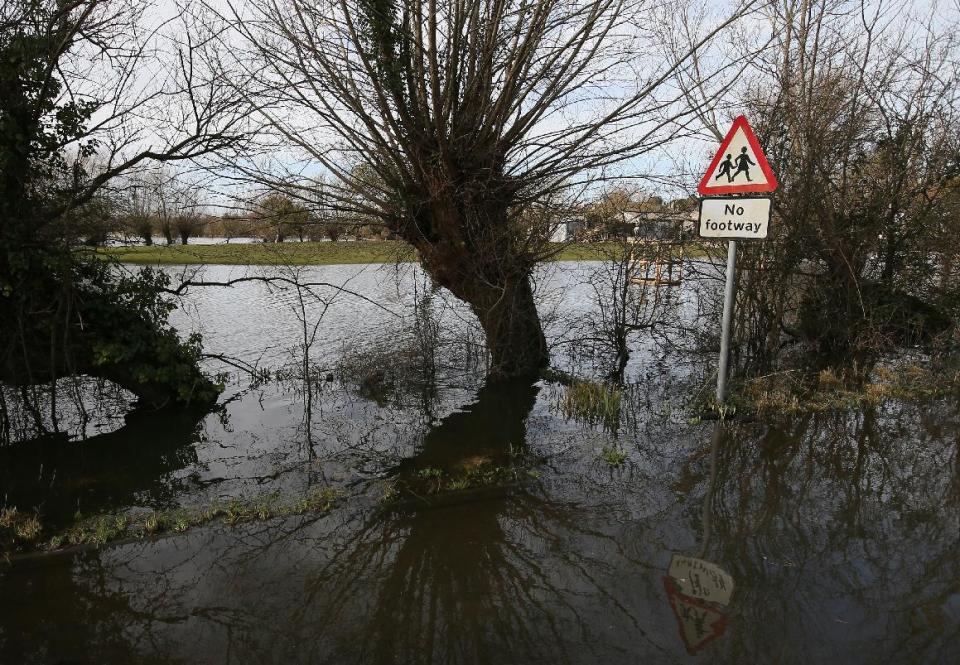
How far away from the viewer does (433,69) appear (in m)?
7.69

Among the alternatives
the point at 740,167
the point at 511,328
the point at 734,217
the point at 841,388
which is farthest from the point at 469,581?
the point at 841,388

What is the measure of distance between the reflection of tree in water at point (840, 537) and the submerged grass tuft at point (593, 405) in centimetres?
130

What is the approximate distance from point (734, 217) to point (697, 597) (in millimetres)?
4113

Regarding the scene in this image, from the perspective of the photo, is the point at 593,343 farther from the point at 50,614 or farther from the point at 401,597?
the point at 50,614

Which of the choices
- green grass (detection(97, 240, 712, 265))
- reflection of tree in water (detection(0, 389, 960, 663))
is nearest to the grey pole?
reflection of tree in water (detection(0, 389, 960, 663))

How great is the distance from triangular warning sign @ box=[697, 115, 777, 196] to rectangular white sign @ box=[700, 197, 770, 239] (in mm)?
128

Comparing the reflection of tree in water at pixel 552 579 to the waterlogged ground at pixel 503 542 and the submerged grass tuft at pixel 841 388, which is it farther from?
the submerged grass tuft at pixel 841 388

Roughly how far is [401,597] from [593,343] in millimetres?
7613

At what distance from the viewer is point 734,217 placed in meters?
6.32

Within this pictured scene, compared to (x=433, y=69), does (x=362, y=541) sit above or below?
below

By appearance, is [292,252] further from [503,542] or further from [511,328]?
[503,542]

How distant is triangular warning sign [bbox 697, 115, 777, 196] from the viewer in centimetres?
616

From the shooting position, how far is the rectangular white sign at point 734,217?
6109 millimetres

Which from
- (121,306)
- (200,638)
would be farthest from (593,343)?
(200,638)
